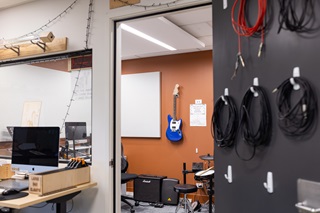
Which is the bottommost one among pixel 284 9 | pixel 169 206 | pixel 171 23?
pixel 169 206

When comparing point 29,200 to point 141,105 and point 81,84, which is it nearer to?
point 81,84

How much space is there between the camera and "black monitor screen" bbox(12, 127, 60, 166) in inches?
107

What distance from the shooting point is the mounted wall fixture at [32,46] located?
3.06 metres

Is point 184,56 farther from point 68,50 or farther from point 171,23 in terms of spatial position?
point 68,50

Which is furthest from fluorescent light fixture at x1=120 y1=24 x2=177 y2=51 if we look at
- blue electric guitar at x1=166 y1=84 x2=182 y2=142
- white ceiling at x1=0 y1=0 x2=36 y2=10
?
white ceiling at x1=0 y1=0 x2=36 y2=10

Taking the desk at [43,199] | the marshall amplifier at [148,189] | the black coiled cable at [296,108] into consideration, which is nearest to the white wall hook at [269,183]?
the black coiled cable at [296,108]

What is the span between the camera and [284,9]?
173 cm

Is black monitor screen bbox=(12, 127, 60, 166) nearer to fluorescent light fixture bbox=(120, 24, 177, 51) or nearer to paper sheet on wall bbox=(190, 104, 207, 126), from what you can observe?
fluorescent light fixture bbox=(120, 24, 177, 51)

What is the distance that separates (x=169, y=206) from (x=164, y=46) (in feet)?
8.90

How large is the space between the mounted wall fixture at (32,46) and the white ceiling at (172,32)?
51 cm

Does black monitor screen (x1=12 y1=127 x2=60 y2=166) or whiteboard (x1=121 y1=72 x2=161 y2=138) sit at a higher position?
whiteboard (x1=121 y1=72 x2=161 y2=138)

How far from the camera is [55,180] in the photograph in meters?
2.48

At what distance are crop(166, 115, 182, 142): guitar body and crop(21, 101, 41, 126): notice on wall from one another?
8.76ft

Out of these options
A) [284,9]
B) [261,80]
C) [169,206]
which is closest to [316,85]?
[261,80]
